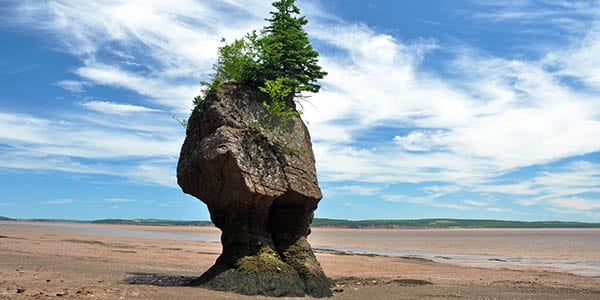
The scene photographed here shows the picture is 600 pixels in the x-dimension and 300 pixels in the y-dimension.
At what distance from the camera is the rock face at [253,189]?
55.0 ft

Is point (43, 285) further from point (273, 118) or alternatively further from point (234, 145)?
point (273, 118)

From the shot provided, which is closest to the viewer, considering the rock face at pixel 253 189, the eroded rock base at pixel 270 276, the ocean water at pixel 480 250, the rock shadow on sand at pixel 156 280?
the eroded rock base at pixel 270 276

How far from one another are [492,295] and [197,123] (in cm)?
1250

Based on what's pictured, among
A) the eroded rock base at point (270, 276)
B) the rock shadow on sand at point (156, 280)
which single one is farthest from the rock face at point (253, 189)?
the rock shadow on sand at point (156, 280)

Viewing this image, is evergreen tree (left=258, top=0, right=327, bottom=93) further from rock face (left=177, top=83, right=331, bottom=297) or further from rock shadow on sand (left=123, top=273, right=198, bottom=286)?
rock shadow on sand (left=123, top=273, right=198, bottom=286)

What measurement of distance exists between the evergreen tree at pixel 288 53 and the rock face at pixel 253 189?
1.28m

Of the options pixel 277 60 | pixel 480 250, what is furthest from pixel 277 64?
pixel 480 250

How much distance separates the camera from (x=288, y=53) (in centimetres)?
1902

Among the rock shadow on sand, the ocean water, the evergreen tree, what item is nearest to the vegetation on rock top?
the evergreen tree

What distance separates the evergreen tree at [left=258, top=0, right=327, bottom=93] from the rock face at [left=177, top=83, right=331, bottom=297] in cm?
128

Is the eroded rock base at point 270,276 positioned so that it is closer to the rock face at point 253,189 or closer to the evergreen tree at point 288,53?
the rock face at point 253,189

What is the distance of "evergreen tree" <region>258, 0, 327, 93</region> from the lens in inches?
742

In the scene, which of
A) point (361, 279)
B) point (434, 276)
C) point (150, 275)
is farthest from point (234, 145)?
point (434, 276)

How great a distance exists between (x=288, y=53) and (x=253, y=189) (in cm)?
539
